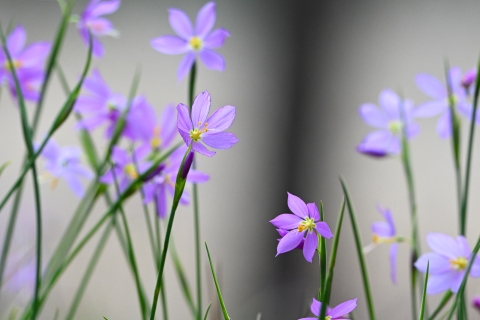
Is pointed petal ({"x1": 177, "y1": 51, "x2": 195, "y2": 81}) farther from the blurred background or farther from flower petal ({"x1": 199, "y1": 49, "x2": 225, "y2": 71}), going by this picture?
the blurred background

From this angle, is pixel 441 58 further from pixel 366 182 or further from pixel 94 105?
pixel 94 105

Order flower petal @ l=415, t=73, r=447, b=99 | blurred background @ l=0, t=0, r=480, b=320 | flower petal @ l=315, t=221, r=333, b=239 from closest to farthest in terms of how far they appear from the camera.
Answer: flower petal @ l=315, t=221, r=333, b=239 → flower petal @ l=415, t=73, r=447, b=99 → blurred background @ l=0, t=0, r=480, b=320

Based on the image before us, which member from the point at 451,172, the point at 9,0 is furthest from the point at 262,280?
the point at 9,0

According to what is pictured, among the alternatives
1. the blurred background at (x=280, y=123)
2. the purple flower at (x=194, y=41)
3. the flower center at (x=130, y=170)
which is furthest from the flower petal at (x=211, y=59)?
the blurred background at (x=280, y=123)

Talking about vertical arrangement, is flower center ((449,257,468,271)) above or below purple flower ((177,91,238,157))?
below

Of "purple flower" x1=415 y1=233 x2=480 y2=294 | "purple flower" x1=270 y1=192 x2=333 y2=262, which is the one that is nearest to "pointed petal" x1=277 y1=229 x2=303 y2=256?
"purple flower" x1=270 y1=192 x2=333 y2=262

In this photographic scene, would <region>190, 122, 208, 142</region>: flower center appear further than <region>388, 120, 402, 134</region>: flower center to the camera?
No
